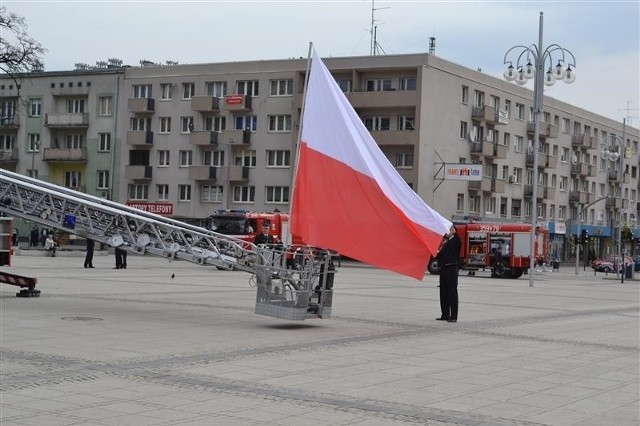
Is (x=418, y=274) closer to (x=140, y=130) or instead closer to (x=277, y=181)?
(x=277, y=181)

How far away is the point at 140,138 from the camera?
265 ft

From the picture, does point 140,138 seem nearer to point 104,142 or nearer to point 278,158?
point 104,142

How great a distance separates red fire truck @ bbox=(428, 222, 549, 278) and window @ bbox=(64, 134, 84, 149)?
4290cm

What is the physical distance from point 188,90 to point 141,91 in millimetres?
4647

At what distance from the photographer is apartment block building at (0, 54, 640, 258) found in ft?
237

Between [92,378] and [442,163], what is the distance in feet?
205

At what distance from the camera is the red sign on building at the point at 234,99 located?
250 ft

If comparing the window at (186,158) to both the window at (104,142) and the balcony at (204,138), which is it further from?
the window at (104,142)

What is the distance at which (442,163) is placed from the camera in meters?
71.3

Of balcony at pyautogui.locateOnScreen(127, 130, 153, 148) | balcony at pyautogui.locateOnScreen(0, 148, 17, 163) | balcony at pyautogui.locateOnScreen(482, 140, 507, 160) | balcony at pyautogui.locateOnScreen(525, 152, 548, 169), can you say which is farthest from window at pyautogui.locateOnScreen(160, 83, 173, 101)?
balcony at pyautogui.locateOnScreen(525, 152, 548, 169)

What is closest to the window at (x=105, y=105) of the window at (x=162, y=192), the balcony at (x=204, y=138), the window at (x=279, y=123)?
the window at (x=162, y=192)

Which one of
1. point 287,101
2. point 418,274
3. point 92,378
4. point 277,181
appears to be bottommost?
point 92,378

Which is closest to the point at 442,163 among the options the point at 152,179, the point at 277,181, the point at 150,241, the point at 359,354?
the point at 277,181

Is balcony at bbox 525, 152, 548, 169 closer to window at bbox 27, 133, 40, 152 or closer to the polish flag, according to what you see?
window at bbox 27, 133, 40, 152
